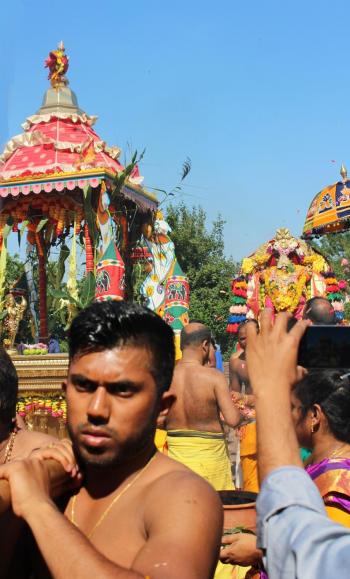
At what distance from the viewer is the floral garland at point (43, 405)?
824cm

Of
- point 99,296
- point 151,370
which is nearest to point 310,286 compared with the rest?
point 99,296

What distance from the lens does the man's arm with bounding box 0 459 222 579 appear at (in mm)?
1406

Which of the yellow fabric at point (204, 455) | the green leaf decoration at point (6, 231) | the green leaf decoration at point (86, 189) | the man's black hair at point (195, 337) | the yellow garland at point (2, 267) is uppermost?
the green leaf decoration at point (86, 189)

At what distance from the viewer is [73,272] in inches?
478

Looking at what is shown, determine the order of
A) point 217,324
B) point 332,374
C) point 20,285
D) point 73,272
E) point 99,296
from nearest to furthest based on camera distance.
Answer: point 332,374 → point 99,296 → point 73,272 → point 20,285 → point 217,324

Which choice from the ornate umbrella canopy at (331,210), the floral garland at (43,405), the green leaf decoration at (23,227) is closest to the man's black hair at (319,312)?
the floral garland at (43,405)

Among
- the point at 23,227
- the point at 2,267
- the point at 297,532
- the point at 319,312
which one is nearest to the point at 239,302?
the point at 23,227

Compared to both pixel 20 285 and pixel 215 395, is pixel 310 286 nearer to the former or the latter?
pixel 20 285

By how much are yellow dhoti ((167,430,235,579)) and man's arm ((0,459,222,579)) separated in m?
4.29

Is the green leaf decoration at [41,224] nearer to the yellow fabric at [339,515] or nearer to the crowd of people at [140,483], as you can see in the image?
the yellow fabric at [339,515]

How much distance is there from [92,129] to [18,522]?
41.1 ft

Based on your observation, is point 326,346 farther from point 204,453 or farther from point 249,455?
point 204,453

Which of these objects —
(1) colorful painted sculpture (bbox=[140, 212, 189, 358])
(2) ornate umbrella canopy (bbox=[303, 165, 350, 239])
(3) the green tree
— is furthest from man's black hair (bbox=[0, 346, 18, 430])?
(3) the green tree

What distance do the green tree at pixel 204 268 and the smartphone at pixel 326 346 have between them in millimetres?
24785
